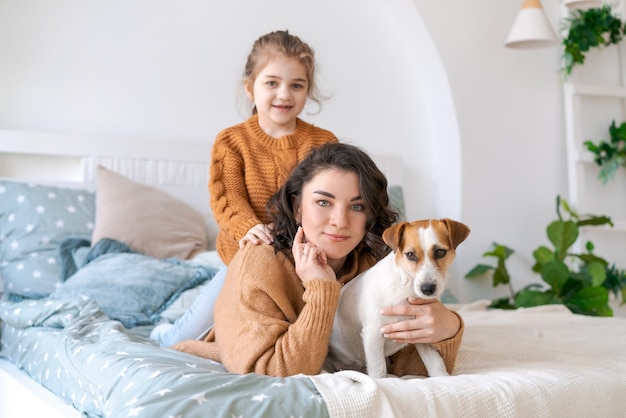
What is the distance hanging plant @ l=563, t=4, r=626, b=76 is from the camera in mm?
4094

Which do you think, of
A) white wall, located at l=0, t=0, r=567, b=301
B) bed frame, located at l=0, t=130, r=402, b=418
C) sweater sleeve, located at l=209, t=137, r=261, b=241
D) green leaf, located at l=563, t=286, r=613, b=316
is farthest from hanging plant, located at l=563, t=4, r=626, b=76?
sweater sleeve, located at l=209, t=137, r=261, b=241

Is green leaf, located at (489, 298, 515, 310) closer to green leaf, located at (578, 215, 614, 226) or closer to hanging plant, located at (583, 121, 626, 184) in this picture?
green leaf, located at (578, 215, 614, 226)

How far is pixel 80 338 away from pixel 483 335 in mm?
1074

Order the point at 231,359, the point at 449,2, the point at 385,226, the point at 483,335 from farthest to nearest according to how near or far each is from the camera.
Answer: the point at 449,2
the point at 483,335
the point at 385,226
the point at 231,359

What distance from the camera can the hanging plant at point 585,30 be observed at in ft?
13.4

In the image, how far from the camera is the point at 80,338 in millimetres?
1919

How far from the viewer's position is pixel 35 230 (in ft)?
9.04

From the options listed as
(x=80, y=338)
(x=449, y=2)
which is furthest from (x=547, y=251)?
(x=80, y=338)

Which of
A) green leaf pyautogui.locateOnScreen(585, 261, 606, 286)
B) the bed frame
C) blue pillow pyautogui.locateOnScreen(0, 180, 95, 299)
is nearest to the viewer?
blue pillow pyautogui.locateOnScreen(0, 180, 95, 299)

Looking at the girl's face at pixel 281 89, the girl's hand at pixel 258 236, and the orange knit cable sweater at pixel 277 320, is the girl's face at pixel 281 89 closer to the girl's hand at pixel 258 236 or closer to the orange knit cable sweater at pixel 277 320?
the girl's hand at pixel 258 236

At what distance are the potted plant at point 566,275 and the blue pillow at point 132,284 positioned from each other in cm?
169

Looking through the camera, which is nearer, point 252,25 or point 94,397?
point 94,397

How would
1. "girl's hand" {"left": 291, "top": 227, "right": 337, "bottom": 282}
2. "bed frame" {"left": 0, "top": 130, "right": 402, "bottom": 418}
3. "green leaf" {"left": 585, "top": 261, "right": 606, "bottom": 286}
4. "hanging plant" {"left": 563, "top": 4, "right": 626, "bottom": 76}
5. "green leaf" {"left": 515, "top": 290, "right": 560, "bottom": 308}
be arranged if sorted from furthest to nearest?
"hanging plant" {"left": 563, "top": 4, "right": 626, "bottom": 76}
"green leaf" {"left": 585, "top": 261, "right": 606, "bottom": 286}
"green leaf" {"left": 515, "top": 290, "right": 560, "bottom": 308}
"bed frame" {"left": 0, "top": 130, "right": 402, "bottom": 418}
"girl's hand" {"left": 291, "top": 227, "right": 337, "bottom": 282}

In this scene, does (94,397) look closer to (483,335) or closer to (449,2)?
(483,335)
